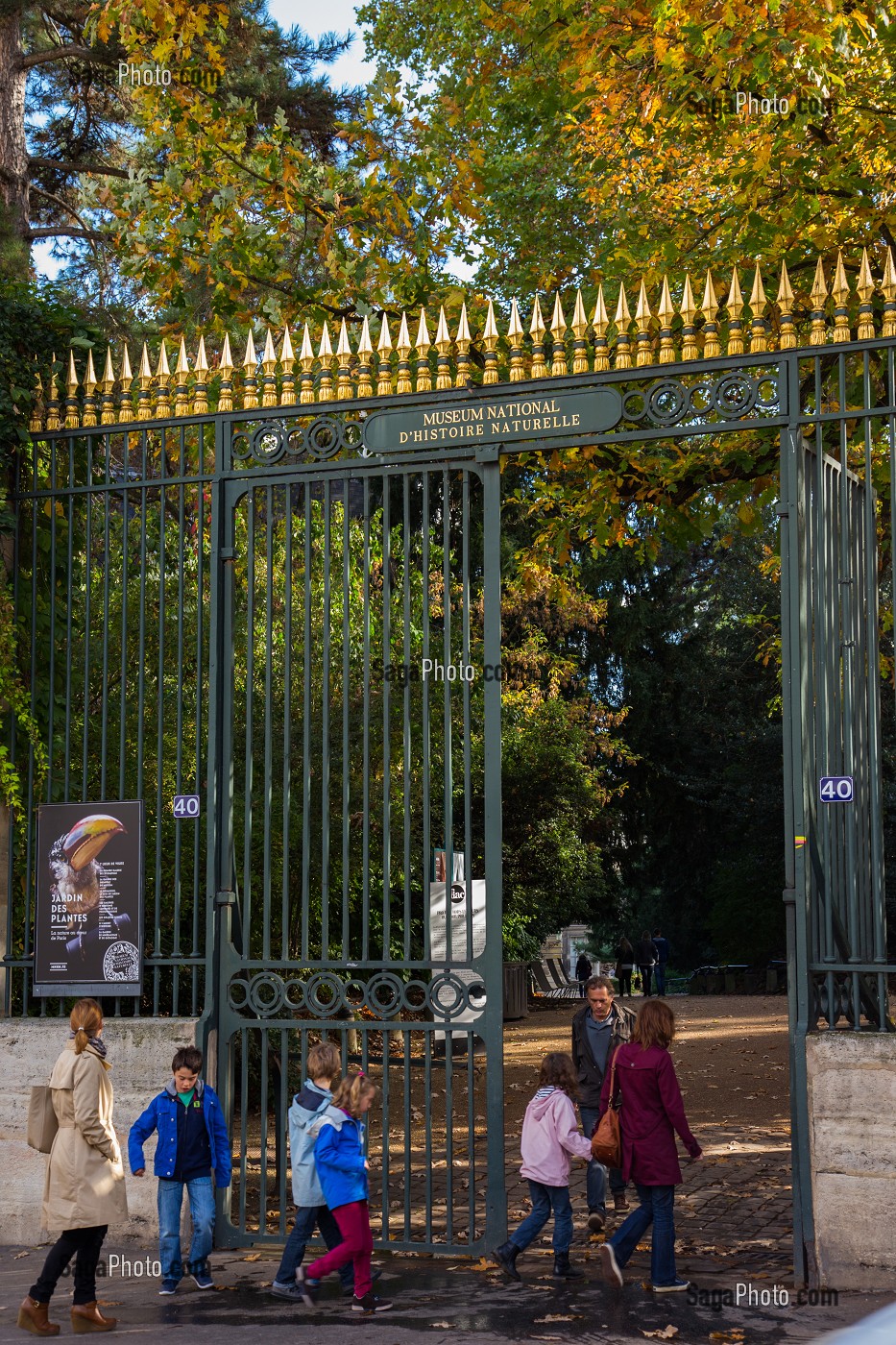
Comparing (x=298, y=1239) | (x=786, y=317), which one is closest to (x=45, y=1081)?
(x=298, y=1239)

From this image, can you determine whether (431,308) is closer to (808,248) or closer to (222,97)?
(808,248)

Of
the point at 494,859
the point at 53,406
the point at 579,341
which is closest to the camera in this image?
the point at 494,859

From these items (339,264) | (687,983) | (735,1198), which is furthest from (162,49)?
(687,983)

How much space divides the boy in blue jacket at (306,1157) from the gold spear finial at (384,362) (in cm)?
357

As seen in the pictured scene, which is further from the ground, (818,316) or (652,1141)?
(818,316)

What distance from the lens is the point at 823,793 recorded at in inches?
269

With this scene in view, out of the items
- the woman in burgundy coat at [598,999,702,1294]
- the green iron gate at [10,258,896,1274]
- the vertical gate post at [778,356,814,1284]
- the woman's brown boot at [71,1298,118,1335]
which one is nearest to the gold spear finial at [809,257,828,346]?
the green iron gate at [10,258,896,1274]

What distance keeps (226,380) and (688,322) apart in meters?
2.67

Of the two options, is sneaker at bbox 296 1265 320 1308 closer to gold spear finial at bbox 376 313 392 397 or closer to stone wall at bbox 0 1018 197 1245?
stone wall at bbox 0 1018 197 1245

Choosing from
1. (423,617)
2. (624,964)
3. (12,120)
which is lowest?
(624,964)

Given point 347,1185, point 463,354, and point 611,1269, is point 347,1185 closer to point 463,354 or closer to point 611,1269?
point 611,1269

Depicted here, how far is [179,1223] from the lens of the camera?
6941 mm

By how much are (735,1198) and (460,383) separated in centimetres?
553

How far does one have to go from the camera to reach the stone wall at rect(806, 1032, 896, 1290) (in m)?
6.37
